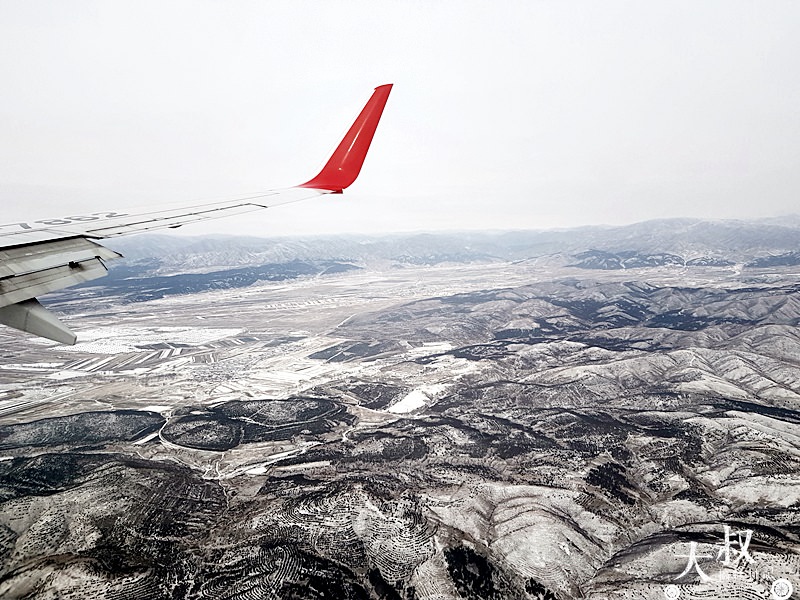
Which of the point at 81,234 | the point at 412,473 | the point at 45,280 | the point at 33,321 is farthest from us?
the point at 412,473

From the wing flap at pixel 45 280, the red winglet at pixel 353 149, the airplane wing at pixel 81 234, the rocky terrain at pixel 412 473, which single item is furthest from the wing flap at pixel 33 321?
the rocky terrain at pixel 412 473

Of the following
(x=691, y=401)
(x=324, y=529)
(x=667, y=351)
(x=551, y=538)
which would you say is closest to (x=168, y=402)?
(x=324, y=529)

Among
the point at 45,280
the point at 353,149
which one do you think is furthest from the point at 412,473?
the point at 45,280

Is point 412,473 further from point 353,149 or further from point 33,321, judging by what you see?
point 33,321

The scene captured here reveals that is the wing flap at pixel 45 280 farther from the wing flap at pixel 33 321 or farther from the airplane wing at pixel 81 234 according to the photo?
the wing flap at pixel 33 321

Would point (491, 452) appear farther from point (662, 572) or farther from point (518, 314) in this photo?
point (518, 314)

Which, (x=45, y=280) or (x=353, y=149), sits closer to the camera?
(x=45, y=280)

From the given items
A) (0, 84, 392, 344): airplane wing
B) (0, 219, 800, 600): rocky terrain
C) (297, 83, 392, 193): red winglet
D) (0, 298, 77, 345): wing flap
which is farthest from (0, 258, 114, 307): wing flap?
(0, 219, 800, 600): rocky terrain
